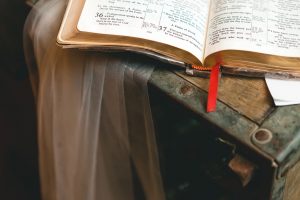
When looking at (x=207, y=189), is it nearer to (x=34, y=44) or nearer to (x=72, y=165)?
(x=72, y=165)

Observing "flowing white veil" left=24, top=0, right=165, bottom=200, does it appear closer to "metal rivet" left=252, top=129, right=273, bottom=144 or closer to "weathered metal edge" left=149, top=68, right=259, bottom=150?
"weathered metal edge" left=149, top=68, right=259, bottom=150

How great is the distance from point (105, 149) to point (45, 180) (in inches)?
6.4

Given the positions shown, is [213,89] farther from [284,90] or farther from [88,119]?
[88,119]

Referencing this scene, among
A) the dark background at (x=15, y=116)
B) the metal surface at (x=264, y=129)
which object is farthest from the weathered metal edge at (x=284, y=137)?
the dark background at (x=15, y=116)

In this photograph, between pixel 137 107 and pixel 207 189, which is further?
pixel 207 189

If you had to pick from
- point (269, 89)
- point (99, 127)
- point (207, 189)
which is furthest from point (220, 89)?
point (207, 189)

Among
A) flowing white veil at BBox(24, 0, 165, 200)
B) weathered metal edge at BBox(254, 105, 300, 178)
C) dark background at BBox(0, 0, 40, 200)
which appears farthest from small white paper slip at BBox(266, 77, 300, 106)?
dark background at BBox(0, 0, 40, 200)

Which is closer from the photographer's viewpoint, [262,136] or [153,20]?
[262,136]

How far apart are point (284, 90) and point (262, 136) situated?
0.08 metres

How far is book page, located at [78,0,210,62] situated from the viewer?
1.78 feet

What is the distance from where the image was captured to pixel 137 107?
613mm

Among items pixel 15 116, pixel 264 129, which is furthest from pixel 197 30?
pixel 15 116

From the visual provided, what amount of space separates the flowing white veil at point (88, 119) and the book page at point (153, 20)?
0.05 m

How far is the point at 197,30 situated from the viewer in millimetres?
564
